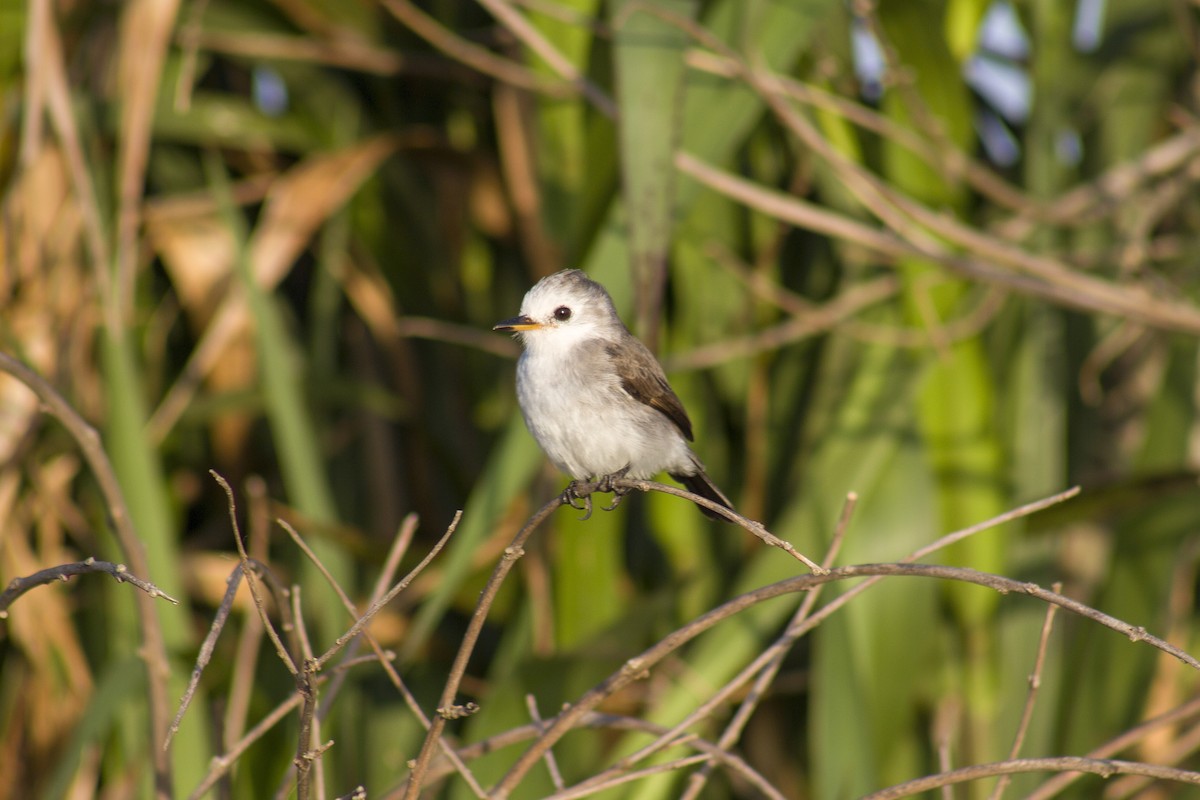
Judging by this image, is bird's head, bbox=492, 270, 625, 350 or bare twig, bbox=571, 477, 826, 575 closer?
bare twig, bbox=571, 477, 826, 575

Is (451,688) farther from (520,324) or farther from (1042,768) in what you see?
(520,324)

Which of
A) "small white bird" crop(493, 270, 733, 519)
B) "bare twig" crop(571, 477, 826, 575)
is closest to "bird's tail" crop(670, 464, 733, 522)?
"small white bird" crop(493, 270, 733, 519)

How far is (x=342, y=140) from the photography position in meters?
4.10

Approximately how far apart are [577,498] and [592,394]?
23 cm

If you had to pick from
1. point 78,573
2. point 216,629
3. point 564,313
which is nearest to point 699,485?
point 564,313

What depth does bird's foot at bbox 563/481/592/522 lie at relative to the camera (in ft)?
8.88

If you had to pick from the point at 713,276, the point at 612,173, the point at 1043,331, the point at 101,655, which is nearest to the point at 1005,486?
the point at 1043,331

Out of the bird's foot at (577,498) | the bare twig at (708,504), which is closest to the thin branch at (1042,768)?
the bare twig at (708,504)

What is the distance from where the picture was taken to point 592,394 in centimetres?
296

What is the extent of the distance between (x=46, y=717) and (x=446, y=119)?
2126mm

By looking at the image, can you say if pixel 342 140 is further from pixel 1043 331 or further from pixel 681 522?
pixel 1043 331

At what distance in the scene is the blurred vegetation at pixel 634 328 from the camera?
3.13 meters

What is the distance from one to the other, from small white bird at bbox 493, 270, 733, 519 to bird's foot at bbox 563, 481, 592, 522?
0.04 metres

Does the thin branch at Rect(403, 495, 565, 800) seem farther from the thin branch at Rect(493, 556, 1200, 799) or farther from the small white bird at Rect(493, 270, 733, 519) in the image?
the small white bird at Rect(493, 270, 733, 519)
